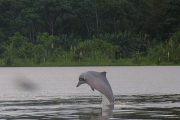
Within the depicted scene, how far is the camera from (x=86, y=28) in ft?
328

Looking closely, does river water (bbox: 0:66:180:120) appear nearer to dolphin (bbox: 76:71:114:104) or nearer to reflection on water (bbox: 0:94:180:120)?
reflection on water (bbox: 0:94:180:120)

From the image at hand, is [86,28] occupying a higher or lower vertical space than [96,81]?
higher

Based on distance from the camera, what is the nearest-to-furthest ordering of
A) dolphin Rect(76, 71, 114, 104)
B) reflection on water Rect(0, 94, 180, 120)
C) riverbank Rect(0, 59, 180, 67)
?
reflection on water Rect(0, 94, 180, 120) → dolphin Rect(76, 71, 114, 104) → riverbank Rect(0, 59, 180, 67)

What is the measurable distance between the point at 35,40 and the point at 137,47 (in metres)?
14.6

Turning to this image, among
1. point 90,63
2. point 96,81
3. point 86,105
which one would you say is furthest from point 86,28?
point 96,81

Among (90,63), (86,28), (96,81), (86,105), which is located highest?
(86,28)

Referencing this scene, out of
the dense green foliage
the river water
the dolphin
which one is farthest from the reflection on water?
the dense green foliage

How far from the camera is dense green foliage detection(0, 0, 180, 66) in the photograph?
8519cm

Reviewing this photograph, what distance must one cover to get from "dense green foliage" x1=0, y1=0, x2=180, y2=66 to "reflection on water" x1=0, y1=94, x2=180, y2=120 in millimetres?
54008

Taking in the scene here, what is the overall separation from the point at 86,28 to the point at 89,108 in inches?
2950

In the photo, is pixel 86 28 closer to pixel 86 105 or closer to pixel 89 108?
pixel 86 105

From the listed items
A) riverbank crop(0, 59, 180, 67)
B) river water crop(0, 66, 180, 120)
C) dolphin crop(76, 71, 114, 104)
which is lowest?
riverbank crop(0, 59, 180, 67)

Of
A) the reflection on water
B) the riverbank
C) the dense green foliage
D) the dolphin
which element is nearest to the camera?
the reflection on water

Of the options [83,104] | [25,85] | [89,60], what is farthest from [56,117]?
[89,60]
